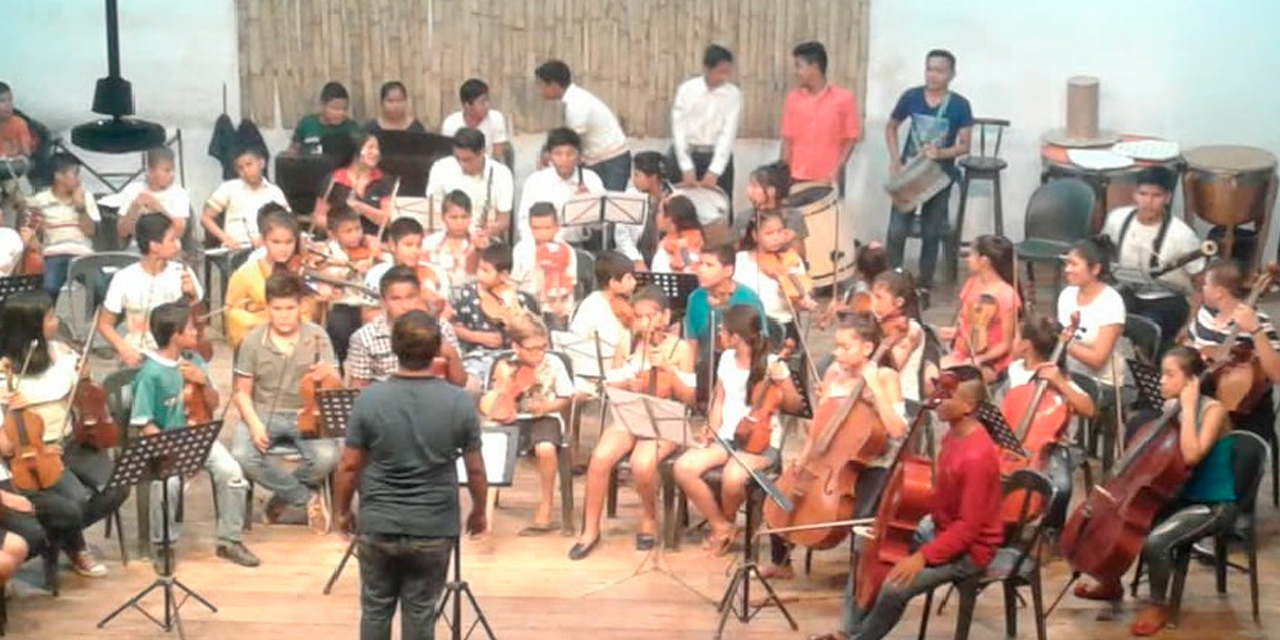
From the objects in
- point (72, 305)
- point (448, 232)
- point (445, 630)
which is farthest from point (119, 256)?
point (445, 630)

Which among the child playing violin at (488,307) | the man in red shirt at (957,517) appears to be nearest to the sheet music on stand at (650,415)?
the man in red shirt at (957,517)

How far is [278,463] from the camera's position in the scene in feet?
30.8

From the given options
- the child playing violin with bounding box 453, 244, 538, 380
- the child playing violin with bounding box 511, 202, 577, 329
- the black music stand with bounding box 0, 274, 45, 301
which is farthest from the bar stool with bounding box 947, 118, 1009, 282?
the black music stand with bounding box 0, 274, 45, 301

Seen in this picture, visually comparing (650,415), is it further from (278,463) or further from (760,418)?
(278,463)

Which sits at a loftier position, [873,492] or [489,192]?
[489,192]

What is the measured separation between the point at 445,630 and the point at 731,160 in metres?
5.24

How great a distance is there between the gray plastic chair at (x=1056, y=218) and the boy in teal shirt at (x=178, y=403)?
4.76 m

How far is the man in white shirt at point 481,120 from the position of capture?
1273 centimetres

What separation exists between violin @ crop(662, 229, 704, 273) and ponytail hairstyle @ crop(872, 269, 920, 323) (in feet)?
4.43

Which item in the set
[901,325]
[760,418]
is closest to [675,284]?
[901,325]

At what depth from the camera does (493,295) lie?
10.3 m

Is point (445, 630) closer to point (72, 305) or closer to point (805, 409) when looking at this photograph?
point (805, 409)

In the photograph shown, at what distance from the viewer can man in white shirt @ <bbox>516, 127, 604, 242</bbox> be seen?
1187 centimetres

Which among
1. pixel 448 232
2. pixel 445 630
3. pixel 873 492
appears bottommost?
pixel 445 630
